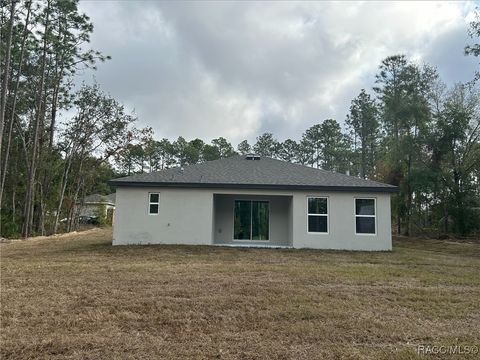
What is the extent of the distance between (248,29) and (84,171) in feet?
57.6

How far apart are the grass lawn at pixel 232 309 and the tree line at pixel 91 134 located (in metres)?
13.4

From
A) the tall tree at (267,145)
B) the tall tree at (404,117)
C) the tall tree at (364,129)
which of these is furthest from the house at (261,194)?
the tall tree at (267,145)

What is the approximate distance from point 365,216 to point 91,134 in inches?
769

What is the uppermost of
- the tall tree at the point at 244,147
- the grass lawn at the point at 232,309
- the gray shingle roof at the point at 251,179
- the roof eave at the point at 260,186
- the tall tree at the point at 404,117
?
the tall tree at the point at 244,147

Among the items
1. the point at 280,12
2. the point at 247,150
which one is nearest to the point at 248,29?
the point at 280,12

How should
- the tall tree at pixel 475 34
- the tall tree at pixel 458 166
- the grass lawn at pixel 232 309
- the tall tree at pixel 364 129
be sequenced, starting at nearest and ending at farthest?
the grass lawn at pixel 232 309 → the tall tree at pixel 475 34 → the tall tree at pixel 458 166 → the tall tree at pixel 364 129

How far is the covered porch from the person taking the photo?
49.8 ft

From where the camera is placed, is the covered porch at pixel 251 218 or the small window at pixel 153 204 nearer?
the small window at pixel 153 204

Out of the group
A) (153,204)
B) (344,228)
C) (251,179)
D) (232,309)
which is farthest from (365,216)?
(232,309)

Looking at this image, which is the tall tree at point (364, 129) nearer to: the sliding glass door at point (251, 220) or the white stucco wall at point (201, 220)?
the sliding glass door at point (251, 220)

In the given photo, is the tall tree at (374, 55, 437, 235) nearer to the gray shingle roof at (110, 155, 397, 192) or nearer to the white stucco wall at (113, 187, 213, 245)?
the gray shingle roof at (110, 155, 397, 192)

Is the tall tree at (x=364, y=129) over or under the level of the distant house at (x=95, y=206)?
over

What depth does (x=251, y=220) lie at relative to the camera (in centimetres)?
1528

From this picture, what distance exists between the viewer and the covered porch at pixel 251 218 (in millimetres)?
15164
